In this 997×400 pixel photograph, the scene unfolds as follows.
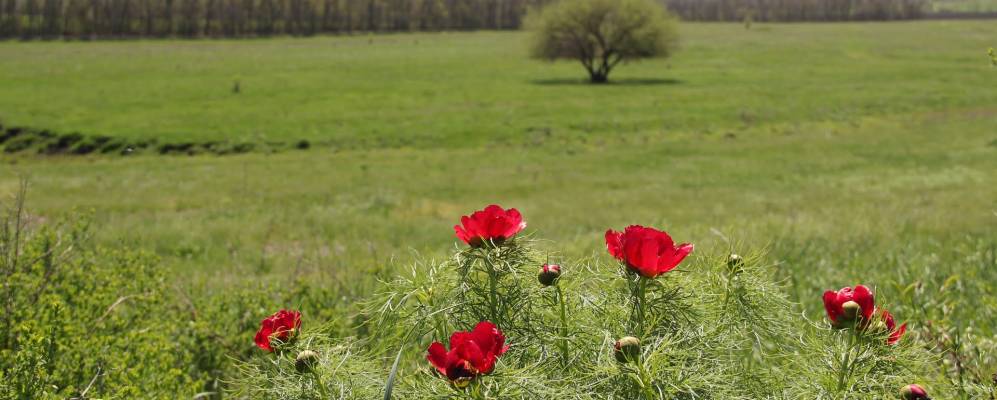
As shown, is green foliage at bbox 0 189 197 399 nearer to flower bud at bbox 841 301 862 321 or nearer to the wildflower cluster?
the wildflower cluster

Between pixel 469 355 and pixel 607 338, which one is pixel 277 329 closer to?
pixel 469 355

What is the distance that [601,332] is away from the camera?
2096 mm

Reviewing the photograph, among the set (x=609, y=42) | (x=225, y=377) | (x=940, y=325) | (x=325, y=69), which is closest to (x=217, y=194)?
(x=225, y=377)

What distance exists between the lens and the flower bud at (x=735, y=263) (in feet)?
7.29

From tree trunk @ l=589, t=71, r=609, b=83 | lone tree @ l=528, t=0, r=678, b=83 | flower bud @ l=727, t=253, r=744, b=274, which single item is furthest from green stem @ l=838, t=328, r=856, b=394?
lone tree @ l=528, t=0, r=678, b=83

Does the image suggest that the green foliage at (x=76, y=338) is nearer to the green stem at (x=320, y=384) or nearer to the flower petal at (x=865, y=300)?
the green stem at (x=320, y=384)

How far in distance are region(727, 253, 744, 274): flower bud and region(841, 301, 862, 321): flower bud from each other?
0.36 meters

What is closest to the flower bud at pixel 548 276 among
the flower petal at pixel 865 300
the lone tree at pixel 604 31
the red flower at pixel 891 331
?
the flower petal at pixel 865 300

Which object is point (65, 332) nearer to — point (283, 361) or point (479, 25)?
point (283, 361)

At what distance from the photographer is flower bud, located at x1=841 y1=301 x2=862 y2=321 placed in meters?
1.90

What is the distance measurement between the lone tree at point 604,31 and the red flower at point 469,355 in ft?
211

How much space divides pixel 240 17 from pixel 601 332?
5735 inches

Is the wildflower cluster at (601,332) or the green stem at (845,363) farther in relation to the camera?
the green stem at (845,363)

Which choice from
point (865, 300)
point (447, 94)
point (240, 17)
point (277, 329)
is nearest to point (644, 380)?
point (865, 300)
